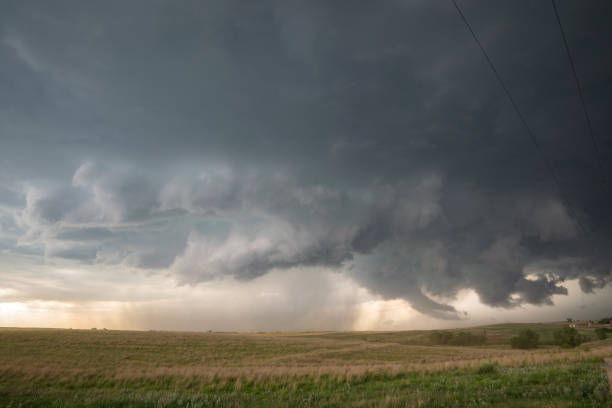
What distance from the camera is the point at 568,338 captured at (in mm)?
83812

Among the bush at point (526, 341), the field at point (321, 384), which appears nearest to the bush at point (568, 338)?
the bush at point (526, 341)

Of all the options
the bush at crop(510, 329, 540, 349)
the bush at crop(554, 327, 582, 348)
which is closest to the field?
the bush at crop(554, 327, 582, 348)

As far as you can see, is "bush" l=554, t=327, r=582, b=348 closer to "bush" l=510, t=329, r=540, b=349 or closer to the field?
"bush" l=510, t=329, r=540, b=349

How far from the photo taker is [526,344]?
305 feet

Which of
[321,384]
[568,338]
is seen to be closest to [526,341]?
[568,338]

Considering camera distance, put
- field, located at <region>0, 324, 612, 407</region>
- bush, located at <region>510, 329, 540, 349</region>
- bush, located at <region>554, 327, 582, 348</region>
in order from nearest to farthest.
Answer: field, located at <region>0, 324, 612, 407</region> < bush, located at <region>554, 327, 582, 348</region> < bush, located at <region>510, 329, 540, 349</region>

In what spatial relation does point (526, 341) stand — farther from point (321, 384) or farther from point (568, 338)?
point (321, 384)

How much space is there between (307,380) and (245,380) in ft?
13.7

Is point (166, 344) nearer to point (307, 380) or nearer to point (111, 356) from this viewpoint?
point (111, 356)

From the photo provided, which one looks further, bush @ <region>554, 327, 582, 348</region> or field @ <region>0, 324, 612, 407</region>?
bush @ <region>554, 327, 582, 348</region>

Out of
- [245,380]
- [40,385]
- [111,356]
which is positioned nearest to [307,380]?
[245,380]

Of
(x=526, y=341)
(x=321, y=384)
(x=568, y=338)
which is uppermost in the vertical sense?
(x=321, y=384)

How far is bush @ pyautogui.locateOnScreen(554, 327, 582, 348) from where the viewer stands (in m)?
82.9

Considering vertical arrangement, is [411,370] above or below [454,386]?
below
